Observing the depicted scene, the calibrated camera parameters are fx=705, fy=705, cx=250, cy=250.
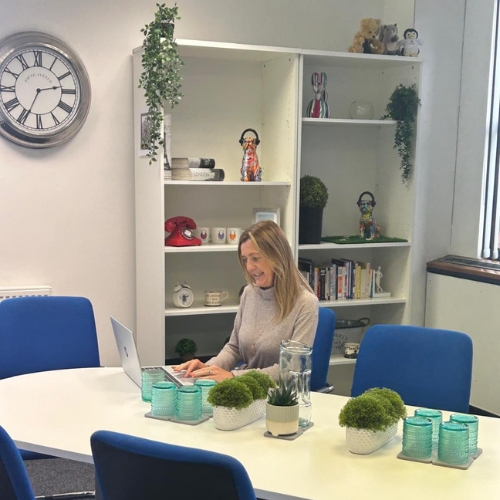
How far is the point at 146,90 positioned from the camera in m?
3.58

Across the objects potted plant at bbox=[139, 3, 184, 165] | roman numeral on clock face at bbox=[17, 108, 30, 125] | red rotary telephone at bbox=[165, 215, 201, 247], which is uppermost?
potted plant at bbox=[139, 3, 184, 165]

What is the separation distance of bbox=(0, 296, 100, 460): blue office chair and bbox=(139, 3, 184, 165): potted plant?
37.9 inches

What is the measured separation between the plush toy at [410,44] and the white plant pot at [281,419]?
2.78 meters

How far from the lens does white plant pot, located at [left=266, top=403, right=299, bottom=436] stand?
1.96 meters

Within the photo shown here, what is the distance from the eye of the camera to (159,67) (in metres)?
3.50

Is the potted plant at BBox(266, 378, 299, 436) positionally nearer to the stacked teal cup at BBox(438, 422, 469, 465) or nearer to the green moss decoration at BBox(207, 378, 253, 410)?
the green moss decoration at BBox(207, 378, 253, 410)

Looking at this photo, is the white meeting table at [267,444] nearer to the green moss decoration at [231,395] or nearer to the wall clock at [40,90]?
the green moss decoration at [231,395]

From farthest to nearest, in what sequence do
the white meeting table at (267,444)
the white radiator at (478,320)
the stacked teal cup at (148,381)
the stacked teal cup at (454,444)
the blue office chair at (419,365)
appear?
the white radiator at (478,320) → the blue office chair at (419,365) → the stacked teal cup at (148,381) → the stacked teal cup at (454,444) → the white meeting table at (267,444)

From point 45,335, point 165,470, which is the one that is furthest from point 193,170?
point 165,470

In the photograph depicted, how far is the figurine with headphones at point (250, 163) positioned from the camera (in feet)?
12.9

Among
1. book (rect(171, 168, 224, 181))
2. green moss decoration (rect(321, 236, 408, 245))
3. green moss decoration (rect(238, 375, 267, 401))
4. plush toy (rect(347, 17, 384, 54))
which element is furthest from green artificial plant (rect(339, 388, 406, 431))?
plush toy (rect(347, 17, 384, 54))

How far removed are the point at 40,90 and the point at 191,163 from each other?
2.90 feet

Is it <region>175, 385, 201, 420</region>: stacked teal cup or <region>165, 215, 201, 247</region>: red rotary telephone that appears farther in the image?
<region>165, 215, 201, 247</region>: red rotary telephone

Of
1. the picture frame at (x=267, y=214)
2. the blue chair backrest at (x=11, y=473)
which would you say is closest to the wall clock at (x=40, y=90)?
the picture frame at (x=267, y=214)
